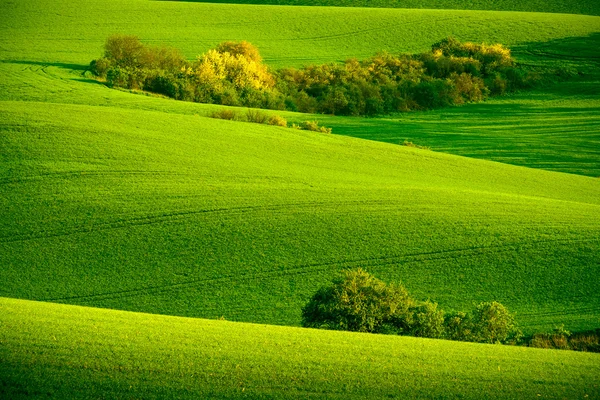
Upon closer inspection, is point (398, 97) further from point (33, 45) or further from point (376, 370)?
point (376, 370)

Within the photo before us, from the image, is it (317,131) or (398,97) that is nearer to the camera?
(317,131)

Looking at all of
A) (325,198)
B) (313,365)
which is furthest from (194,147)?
(313,365)

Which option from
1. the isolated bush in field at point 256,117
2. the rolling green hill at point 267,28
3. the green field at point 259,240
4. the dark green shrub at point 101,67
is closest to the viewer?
the green field at point 259,240

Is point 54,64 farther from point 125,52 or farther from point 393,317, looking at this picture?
point 393,317

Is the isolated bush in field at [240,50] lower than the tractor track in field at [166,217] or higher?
higher

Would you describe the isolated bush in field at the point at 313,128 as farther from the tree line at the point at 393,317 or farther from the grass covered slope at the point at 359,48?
the tree line at the point at 393,317

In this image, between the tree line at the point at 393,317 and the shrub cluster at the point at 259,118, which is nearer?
the tree line at the point at 393,317

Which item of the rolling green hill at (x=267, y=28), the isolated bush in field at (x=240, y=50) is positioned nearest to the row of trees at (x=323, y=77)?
the isolated bush in field at (x=240, y=50)
